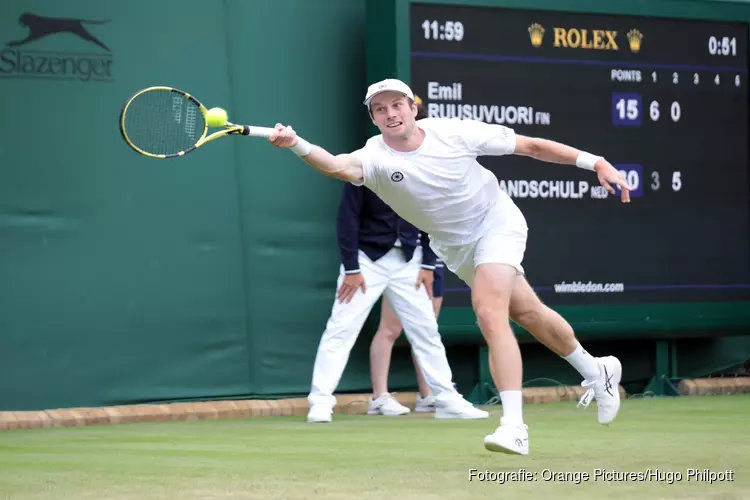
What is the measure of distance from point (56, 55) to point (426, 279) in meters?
2.70

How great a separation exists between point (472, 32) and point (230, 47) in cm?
159

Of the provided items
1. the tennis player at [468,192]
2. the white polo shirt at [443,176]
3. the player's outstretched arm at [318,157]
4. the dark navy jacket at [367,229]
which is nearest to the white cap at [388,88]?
the tennis player at [468,192]

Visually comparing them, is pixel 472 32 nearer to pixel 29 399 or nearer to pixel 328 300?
pixel 328 300

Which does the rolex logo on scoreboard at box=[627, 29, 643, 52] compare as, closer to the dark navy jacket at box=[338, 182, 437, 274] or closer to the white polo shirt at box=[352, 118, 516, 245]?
the dark navy jacket at box=[338, 182, 437, 274]

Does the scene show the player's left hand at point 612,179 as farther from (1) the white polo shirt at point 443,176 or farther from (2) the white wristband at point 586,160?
(1) the white polo shirt at point 443,176

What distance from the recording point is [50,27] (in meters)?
9.20

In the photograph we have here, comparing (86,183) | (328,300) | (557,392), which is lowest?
(557,392)

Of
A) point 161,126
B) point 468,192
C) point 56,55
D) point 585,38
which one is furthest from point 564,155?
point 56,55

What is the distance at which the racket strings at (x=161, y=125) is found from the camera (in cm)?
679

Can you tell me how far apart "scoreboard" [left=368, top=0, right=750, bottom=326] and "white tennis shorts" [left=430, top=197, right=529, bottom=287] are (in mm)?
2977

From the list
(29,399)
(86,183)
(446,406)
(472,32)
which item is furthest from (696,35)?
(29,399)

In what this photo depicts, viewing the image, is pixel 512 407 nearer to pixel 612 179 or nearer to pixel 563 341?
pixel 563 341

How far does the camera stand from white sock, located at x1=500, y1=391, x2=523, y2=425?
585cm

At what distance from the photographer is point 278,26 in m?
9.88
